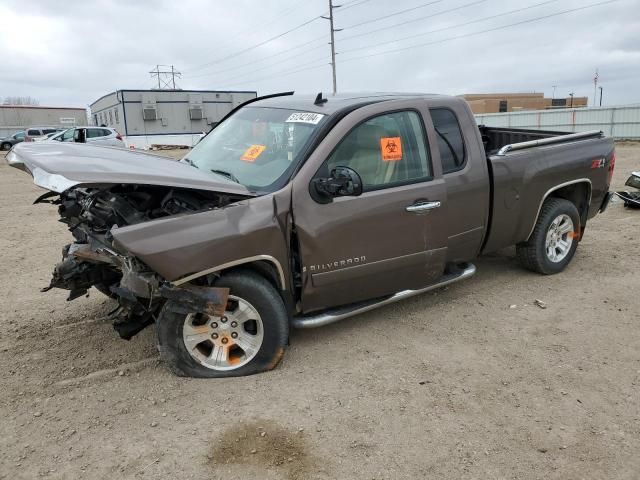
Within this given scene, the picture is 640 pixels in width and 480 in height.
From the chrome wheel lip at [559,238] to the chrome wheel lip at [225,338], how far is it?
3.46 metres

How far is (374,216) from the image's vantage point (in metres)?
3.89

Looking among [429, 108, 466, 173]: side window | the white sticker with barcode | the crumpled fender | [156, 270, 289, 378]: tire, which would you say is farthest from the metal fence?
[156, 270, 289, 378]: tire

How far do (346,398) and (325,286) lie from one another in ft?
2.69

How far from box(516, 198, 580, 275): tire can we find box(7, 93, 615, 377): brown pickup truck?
2.30 feet

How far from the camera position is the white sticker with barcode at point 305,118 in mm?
3943

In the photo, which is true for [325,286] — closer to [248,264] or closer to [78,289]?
[248,264]

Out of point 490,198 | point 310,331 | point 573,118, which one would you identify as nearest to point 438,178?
point 490,198

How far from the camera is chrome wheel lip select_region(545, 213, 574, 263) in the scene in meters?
5.53

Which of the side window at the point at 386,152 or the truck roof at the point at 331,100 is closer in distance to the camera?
the side window at the point at 386,152

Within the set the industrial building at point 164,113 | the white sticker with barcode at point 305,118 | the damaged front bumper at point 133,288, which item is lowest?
the damaged front bumper at point 133,288

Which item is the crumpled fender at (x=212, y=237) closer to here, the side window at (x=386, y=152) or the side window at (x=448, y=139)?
the side window at (x=386, y=152)

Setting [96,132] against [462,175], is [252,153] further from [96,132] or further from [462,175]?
[96,132]

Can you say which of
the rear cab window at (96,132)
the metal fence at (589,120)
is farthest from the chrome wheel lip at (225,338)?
the metal fence at (589,120)

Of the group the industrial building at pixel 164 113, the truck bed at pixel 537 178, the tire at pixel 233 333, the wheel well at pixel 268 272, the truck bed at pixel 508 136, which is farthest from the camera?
the industrial building at pixel 164 113
